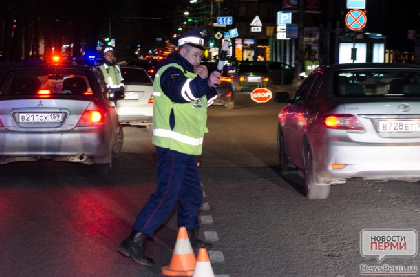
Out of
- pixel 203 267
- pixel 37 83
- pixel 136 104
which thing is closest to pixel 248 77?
pixel 136 104

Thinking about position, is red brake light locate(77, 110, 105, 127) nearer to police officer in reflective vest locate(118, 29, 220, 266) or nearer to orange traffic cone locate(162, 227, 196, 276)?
police officer in reflective vest locate(118, 29, 220, 266)

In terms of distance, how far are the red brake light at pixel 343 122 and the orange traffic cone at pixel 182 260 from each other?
3378 mm

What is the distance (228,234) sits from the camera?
27.7 ft

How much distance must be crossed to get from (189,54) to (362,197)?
4261 millimetres

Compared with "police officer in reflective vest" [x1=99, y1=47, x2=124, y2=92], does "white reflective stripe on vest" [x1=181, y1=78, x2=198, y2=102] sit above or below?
above

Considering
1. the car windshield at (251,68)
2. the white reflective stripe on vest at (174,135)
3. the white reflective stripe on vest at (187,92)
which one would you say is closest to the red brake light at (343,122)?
the white reflective stripe on vest at (174,135)

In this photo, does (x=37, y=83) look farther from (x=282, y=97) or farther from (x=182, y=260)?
(x=182, y=260)

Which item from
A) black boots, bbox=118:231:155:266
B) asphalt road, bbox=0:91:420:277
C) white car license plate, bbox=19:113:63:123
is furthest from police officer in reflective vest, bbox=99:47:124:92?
black boots, bbox=118:231:155:266

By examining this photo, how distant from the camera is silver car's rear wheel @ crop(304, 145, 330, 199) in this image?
1022 cm

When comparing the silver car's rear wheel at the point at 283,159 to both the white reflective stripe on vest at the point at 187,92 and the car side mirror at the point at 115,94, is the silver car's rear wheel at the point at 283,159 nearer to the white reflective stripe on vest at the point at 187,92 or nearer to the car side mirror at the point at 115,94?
the car side mirror at the point at 115,94

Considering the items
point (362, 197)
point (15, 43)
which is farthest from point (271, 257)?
point (15, 43)

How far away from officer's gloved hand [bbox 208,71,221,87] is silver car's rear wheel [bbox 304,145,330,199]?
Answer: 371 centimetres

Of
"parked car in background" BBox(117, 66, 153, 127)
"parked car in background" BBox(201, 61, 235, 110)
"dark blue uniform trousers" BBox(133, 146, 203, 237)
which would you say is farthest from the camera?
"parked car in background" BBox(201, 61, 235, 110)

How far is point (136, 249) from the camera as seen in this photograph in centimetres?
714
